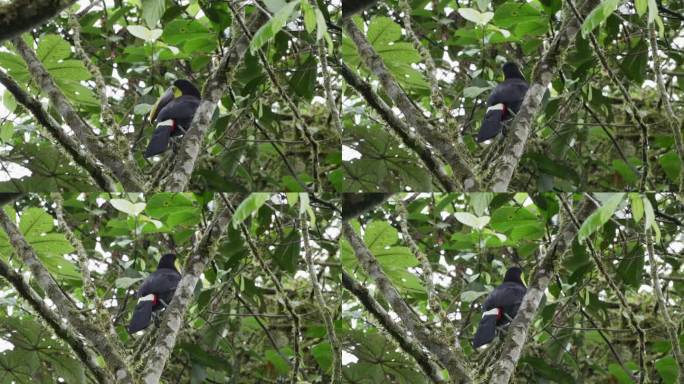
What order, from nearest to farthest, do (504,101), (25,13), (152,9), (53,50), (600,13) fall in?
(25,13) → (600,13) → (152,9) → (504,101) → (53,50)

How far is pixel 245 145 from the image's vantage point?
101 inches

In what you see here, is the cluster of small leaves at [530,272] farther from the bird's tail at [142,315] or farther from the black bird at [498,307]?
the bird's tail at [142,315]

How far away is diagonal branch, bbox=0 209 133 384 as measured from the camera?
2490 millimetres

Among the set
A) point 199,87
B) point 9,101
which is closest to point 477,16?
point 199,87

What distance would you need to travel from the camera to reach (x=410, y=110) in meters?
2.59

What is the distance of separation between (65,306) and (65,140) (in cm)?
52

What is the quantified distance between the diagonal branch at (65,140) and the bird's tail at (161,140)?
16 centimetres

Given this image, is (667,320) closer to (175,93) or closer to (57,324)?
(175,93)

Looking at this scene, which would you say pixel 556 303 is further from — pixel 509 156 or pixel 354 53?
pixel 354 53

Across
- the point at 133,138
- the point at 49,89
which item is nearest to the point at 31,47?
the point at 49,89

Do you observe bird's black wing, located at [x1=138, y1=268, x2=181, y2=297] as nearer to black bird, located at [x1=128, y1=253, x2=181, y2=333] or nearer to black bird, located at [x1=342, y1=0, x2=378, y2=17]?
black bird, located at [x1=128, y1=253, x2=181, y2=333]

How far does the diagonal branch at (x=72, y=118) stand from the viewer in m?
2.59

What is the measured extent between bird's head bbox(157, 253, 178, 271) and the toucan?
32 centimetres

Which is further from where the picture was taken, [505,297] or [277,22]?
[505,297]
